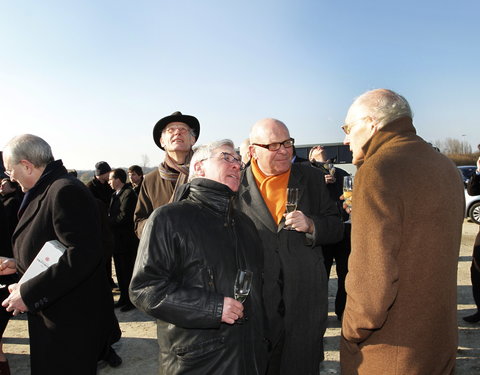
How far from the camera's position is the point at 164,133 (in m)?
3.54

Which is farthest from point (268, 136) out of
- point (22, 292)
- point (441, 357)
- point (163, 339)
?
point (22, 292)

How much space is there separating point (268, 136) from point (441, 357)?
1746mm

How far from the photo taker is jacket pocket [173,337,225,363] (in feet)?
6.05

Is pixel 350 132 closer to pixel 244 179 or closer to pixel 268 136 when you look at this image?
pixel 268 136

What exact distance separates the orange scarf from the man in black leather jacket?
2.45 ft

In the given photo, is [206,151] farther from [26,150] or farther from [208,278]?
[26,150]

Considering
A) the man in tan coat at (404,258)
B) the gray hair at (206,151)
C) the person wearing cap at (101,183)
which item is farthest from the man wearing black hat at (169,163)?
the person wearing cap at (101,183)

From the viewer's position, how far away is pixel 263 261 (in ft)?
7.41

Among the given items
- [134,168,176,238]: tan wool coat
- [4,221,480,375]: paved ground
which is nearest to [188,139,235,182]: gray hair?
[134,168,176,238]: tan wool coat

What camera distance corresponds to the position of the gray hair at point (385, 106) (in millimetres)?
2025

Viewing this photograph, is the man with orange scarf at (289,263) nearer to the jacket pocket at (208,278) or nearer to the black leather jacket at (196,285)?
the black leather jacket at (196,285)

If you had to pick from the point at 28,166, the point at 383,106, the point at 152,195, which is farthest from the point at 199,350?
the point at 152,195

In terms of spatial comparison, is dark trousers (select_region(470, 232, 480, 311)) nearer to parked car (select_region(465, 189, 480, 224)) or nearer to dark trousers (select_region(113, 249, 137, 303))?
dark trousers (select_region(113, 249, 137, 303))

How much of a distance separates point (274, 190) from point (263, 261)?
0.72m
